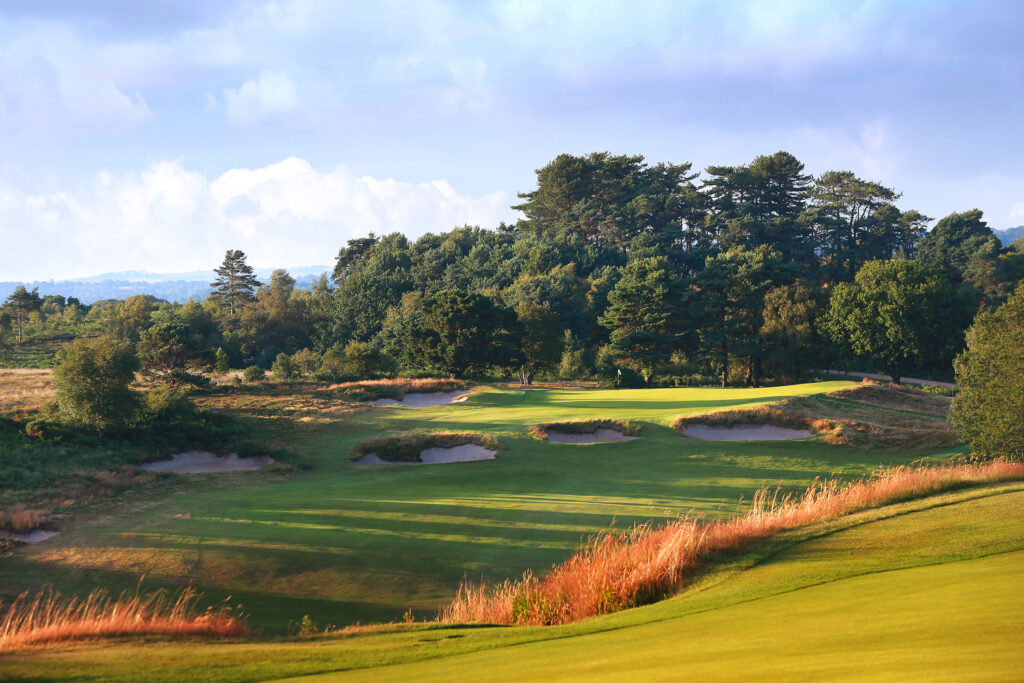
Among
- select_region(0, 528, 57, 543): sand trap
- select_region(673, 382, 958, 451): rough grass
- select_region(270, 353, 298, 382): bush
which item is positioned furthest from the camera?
select_region(270, 353, 298, 382): bush

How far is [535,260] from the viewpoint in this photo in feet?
259

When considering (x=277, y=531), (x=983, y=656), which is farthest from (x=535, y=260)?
(x=983, y=656)

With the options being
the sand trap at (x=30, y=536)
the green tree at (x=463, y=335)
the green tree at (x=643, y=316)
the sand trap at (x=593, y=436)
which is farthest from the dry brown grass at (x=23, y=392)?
the green tree at (x=643, y=316)

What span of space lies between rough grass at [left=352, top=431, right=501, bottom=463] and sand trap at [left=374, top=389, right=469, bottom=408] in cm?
911

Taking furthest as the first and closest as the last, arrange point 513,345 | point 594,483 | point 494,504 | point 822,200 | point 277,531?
point 822,200, point 513,345, point 594,483, point 494,504, point 277,531

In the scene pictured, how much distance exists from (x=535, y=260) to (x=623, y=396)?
44.9 m

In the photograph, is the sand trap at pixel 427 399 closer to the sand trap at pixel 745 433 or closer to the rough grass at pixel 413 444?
the rough grass at pixel 413 444

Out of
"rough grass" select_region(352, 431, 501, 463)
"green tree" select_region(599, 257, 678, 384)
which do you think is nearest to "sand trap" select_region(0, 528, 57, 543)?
"rough grass" select_region(352, 431, 501, 463)

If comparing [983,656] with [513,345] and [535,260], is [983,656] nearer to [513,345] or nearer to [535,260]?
[513,345]

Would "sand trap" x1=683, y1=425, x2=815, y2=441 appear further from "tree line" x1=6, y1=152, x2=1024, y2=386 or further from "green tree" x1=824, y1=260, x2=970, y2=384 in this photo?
"green tree" x1=824, y1=260, x2=970, y2=384

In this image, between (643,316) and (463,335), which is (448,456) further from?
(643,316)

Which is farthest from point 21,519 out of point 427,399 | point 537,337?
point 537,337

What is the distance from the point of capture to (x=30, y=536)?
47.8 ft

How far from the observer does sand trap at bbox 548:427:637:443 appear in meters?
26.3
